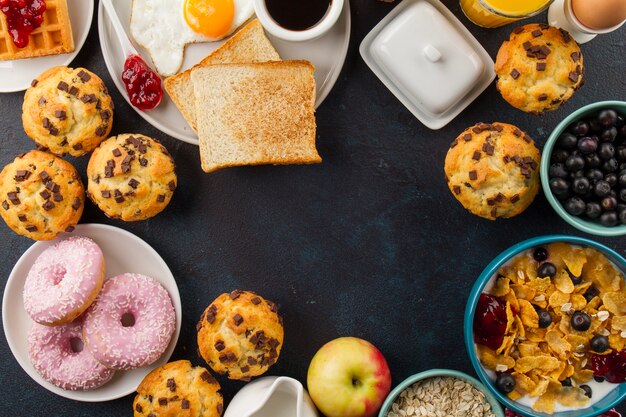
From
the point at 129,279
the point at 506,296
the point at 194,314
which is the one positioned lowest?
the point at 194,314

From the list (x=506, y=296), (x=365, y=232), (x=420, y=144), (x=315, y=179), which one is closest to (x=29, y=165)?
(x=315, y=179)

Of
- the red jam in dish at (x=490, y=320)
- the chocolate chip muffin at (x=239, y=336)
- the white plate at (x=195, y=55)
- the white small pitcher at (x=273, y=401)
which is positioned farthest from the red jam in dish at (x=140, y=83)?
the red jam in dish at (x=490, y=320)

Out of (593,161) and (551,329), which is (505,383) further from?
(593,161)

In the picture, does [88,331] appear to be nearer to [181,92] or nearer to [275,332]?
[275,332]

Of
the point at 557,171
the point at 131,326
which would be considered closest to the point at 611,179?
the point at 557,171

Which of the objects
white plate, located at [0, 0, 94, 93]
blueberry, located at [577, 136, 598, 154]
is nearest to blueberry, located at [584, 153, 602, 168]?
blueberry, located at [577, 136, 598, 154]
